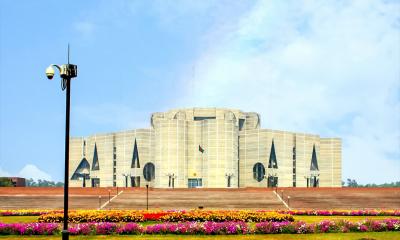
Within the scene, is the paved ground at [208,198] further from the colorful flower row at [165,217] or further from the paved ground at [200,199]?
the colorful flower row at [165,217]

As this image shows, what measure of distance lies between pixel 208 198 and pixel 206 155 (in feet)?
118

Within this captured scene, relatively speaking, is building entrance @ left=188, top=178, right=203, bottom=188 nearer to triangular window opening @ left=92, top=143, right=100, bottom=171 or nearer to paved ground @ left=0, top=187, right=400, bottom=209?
triangular window opening @ left=92, top=143, right=100, bottom=171

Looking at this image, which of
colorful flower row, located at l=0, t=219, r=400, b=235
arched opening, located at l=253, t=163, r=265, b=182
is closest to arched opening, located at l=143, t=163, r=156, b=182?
arched opening, located at l=253, t=163, r=265, b=182

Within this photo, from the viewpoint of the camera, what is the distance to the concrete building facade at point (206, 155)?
101312mm

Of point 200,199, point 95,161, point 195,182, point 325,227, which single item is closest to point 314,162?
point 195,182

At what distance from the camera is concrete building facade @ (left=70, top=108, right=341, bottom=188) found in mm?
101312

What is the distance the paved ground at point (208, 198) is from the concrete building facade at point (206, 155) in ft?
90.3

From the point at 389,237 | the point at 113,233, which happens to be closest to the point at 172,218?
the point at 113,233

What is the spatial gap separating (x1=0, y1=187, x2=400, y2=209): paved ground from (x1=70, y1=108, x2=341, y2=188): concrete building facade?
2753cm

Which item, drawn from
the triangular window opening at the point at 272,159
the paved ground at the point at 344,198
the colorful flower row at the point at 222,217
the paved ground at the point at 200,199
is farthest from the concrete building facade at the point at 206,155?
the colorful flower row at the point at 222,217

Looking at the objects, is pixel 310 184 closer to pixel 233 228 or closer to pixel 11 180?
pixel 11 180

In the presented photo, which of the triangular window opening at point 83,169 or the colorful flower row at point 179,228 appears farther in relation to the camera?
the triangular window opening at point 83,169

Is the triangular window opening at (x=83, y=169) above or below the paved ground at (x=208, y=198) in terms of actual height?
above

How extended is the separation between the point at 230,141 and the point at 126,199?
130 ft
